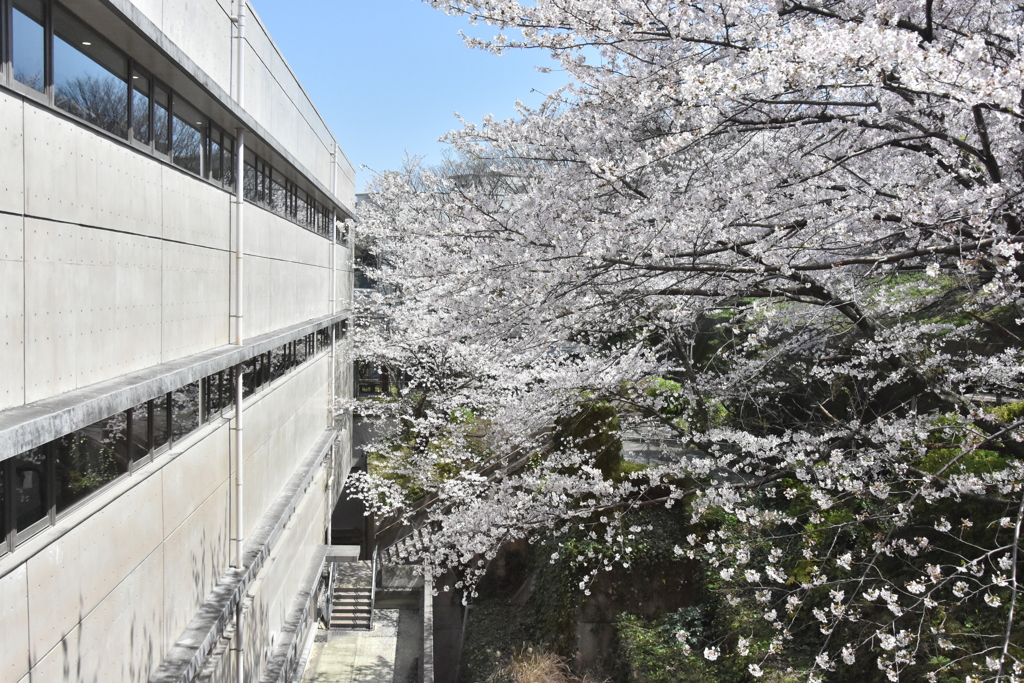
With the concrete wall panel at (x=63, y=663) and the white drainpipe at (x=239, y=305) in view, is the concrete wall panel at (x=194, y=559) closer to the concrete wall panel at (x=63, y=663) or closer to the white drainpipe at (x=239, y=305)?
the white drainpipe at (x=239, y=305)

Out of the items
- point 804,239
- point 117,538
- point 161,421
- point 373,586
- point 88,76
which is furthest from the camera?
point 373,586

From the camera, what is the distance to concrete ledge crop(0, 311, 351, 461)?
358 centimetres

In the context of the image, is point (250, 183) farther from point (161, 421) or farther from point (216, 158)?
point (161, 421)

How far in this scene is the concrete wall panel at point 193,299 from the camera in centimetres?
636

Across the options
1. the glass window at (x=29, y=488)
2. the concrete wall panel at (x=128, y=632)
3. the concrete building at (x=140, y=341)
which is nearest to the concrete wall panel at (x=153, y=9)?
the concrete building at (x=140, y=341)

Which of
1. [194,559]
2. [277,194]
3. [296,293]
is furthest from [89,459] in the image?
[296,293]

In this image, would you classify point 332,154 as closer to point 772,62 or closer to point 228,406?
point 228,406

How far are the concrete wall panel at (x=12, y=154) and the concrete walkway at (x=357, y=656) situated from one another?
12.4 metres

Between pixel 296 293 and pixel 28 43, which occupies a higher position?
pixel 28 43

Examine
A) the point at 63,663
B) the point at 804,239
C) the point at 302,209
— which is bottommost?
the point at 63,663

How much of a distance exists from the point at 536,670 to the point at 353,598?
8.71 m

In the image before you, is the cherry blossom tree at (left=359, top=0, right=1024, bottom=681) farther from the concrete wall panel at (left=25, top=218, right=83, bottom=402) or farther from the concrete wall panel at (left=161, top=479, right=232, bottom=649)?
the concrete wall panel at (left=25, top=218, right=83, bottom=402)

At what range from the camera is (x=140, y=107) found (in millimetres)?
6066

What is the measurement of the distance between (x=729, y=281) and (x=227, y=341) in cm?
575
